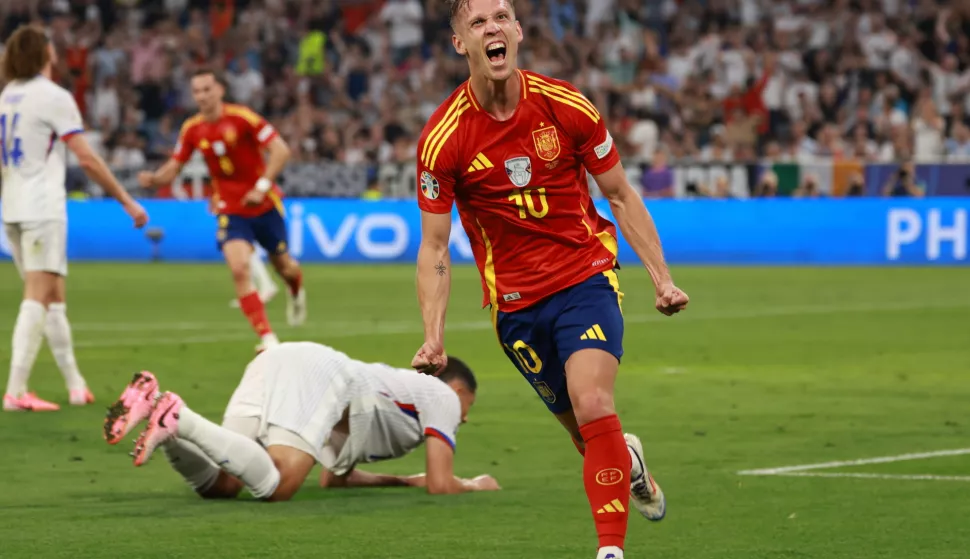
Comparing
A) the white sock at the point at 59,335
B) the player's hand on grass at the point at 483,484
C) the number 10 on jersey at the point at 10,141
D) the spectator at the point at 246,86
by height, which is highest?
the number 10 on jersey at the point at 10,141

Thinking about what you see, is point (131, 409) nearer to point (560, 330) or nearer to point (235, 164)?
point (560, 330)

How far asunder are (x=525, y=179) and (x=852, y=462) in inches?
141

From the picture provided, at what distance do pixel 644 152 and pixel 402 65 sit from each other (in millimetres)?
6380

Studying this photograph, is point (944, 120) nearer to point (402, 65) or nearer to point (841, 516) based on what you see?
point (402, 65)

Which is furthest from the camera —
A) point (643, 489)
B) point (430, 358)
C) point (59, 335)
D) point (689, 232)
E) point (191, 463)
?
point (689, 232)

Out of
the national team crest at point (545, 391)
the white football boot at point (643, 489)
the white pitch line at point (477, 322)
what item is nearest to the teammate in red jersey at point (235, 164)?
the white pitch line at point (477, 322)

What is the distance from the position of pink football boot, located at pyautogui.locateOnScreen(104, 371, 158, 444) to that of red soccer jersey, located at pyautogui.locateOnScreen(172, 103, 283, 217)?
8.74 metres

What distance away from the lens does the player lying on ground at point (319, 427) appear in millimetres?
8000

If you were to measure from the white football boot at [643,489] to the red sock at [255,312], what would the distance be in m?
8.53

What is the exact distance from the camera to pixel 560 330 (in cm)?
651

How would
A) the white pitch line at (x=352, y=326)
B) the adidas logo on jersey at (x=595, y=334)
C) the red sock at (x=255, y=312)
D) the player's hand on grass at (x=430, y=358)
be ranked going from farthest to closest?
the white pitch line at (x=352, y=326), the red sock at (x=255, y=312), the adidas logo on jersey at (x=595, y=334), the player's hand on grass at (x=430, y=358)

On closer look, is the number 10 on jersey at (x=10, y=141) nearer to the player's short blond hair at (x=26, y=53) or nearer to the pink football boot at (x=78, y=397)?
the player's short blond hair at (x=26, y=53)

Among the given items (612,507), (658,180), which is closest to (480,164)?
(612,507)

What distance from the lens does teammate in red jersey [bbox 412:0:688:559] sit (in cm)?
637
